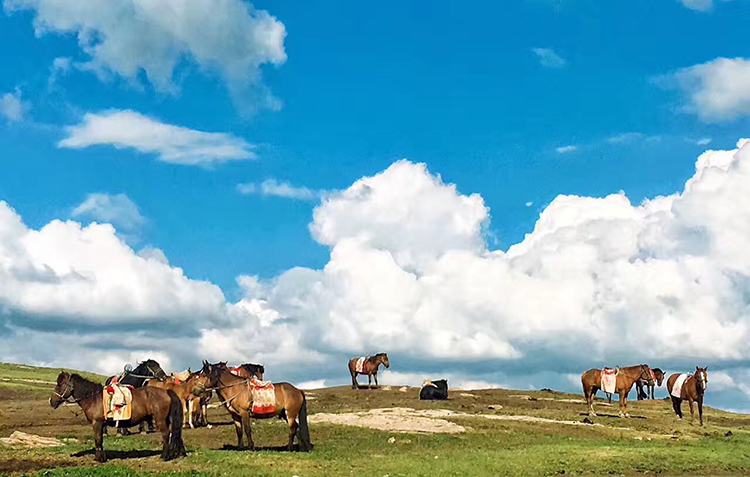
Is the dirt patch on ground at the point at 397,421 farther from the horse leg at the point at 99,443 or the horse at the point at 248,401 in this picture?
the horse leg at the point at 99,443

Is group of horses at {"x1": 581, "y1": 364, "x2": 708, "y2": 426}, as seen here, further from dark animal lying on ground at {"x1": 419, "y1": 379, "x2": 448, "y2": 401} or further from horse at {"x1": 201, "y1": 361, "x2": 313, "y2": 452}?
horse at {"x1": 201, "y1": 361, "x2": 313, "y2": 452}

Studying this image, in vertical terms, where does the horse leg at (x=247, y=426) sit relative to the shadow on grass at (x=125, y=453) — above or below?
above

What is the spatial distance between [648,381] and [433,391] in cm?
1638

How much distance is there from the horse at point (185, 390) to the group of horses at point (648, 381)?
90.4 ft

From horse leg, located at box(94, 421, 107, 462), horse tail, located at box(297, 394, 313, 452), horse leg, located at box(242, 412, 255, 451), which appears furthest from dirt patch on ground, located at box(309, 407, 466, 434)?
horse leg, located at box(94, 421, 107, 462)

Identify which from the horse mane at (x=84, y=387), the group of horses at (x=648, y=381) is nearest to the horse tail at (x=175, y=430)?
the horse mane at (x=84, y=387)

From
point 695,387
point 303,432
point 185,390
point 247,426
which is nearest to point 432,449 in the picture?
point 303,432

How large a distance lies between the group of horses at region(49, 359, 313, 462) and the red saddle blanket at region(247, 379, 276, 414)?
0.09 metres

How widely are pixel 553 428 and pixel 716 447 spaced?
8.42 m

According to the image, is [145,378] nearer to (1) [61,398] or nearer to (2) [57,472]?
(1) [61,398]

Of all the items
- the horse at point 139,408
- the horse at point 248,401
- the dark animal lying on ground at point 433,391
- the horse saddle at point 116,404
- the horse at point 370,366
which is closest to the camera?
the horse saddle at point 116,404

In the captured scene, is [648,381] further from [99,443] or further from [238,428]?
[99,443]

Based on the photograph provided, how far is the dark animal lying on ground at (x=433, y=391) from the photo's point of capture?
208 ft

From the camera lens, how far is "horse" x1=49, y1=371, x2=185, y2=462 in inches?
1152
